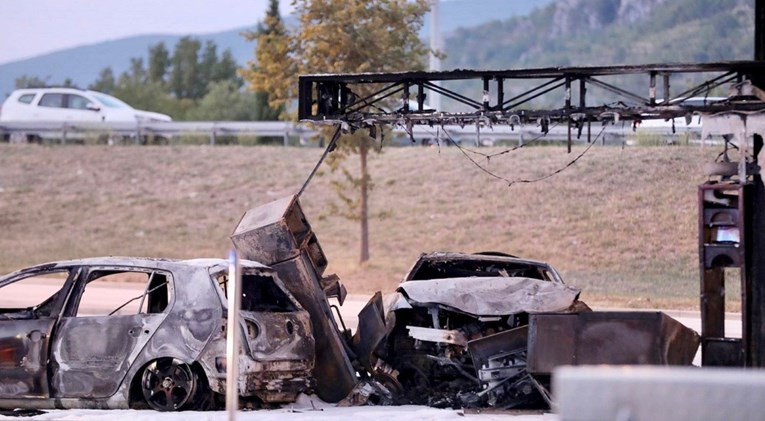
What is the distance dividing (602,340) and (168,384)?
13.7ft

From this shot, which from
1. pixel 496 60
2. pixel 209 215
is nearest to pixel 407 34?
pixel 209 215

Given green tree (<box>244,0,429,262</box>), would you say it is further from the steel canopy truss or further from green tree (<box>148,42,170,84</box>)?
green tree (<box>148,42,170,84</box>)

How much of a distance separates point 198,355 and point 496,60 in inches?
4300

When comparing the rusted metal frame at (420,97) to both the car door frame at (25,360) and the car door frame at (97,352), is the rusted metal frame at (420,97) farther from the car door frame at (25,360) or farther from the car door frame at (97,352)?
the car door frame at (25,360)

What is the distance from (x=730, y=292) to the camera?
26.2m

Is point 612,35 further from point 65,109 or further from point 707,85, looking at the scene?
point 707,85

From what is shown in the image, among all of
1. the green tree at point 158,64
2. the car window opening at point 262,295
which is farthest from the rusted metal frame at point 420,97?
the green tree at point 158,64

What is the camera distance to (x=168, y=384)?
474 inches

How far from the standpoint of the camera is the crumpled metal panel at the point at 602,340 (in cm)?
1248

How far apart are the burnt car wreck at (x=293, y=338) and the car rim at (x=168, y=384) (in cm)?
1

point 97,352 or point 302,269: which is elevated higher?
point 302,269

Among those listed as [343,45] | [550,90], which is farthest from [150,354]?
[343,45]

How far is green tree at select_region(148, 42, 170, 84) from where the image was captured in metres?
82.1

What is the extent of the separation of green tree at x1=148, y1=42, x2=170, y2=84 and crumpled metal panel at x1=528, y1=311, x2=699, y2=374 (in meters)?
71.0
